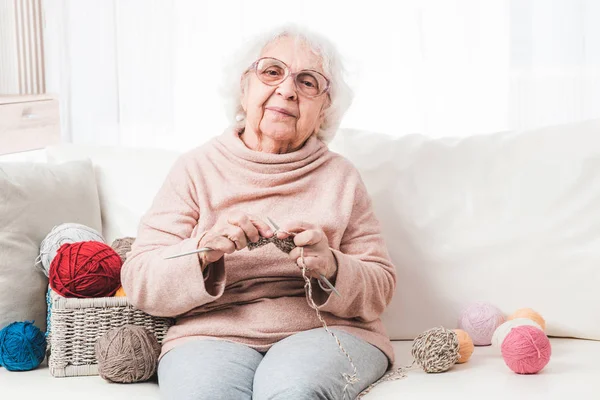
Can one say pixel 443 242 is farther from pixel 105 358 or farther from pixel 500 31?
pixel 500 31

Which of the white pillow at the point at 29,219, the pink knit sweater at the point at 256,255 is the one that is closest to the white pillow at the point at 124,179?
the white pillow at the point at 29,219

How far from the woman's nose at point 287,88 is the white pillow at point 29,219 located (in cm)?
57

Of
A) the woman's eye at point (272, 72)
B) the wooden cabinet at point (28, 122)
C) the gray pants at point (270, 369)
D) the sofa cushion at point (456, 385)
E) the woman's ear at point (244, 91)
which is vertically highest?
the woman's eye at point (272, 72)

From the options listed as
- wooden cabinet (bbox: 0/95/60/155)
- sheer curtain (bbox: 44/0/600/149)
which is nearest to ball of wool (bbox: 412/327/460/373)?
sheer curtain (bbox: 44/0/600/149)

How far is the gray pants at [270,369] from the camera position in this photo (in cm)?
145

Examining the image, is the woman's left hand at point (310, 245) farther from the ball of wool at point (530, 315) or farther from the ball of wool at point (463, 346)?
the ball of wool at point (530, 315)

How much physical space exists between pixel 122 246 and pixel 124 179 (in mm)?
274

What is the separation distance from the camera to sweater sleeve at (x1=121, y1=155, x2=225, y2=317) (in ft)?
5.33

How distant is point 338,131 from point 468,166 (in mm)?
332

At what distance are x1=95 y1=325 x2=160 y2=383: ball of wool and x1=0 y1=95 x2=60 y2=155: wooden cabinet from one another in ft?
4.04

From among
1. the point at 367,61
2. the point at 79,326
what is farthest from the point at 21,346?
the point at 367,61

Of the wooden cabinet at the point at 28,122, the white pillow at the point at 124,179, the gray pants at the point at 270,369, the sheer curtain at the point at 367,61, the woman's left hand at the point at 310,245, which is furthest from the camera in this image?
the sheer curtain at the point at 367,61

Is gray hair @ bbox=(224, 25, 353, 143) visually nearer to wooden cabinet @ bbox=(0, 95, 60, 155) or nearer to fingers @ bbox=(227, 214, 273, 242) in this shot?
fingers @ bbox=(227, 214, 273, 242)

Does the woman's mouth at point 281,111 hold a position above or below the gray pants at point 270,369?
above
